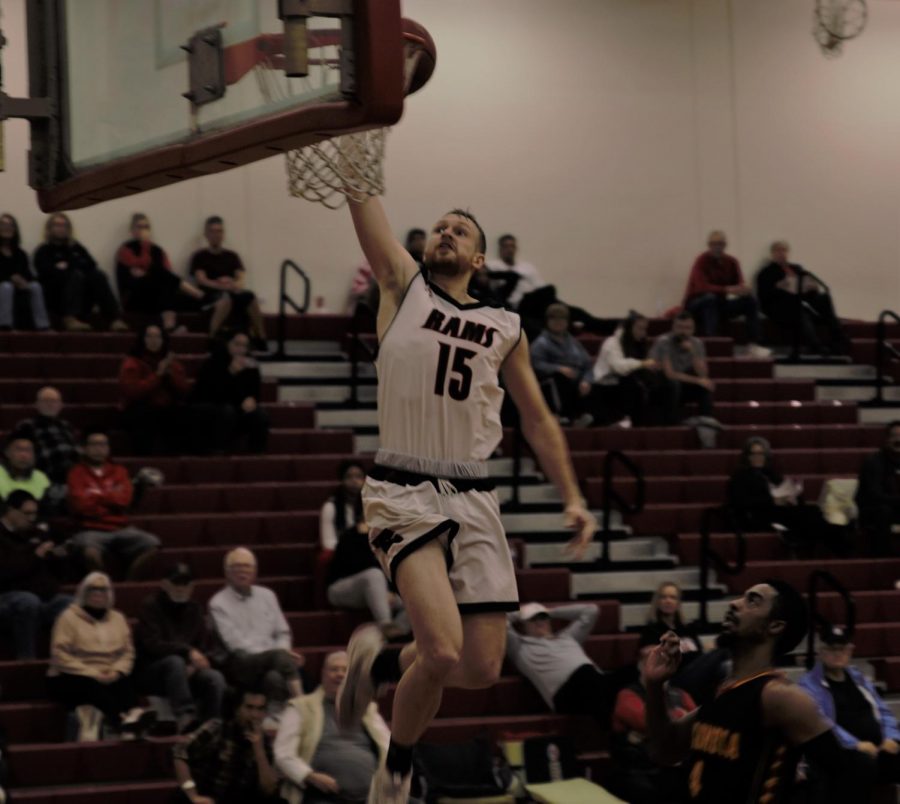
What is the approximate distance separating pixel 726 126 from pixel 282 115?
16.1m

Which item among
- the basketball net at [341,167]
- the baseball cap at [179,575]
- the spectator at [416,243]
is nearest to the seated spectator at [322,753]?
the baseball cap at [179,575]

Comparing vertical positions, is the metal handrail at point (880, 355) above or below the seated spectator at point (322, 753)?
above

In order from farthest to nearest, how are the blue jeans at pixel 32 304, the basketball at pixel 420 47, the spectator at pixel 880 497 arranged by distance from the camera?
the blue jeans at pixel 32 304 → the spectator at pixel 880 497 → the basketball at pixel 420 47

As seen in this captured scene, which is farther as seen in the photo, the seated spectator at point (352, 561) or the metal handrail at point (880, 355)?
the metal handrail at point (880, 355)

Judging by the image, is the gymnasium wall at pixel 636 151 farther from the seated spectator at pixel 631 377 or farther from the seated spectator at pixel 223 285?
the seated spectator at pixel 631 377

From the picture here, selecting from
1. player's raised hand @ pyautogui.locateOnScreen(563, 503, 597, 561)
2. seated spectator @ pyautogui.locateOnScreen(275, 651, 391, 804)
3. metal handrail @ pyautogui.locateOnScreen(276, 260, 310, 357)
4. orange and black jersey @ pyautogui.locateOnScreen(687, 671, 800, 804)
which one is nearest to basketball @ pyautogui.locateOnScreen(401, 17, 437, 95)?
player's raised hand @ pyautogui.locateOnScreen(563, 503, 597, 561)

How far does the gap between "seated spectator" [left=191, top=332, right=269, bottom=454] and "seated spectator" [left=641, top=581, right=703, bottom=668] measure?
3988 millimetres

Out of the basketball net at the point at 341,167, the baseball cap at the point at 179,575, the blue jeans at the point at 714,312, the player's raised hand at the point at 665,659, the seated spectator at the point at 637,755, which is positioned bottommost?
the seated spectator at the point at 637,755

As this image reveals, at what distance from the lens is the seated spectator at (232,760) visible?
1017 centimetres

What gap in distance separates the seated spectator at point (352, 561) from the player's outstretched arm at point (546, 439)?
5405mm

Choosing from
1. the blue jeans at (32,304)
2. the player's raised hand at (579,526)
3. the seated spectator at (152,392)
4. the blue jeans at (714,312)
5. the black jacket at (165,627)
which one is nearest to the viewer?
the player's raised hand at (579,526)

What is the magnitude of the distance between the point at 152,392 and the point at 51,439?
1116 millimetres

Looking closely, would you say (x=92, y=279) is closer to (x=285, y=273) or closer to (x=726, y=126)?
(x=285, y=273)

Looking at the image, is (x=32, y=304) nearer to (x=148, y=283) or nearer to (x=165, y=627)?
(x=148, y=283)
